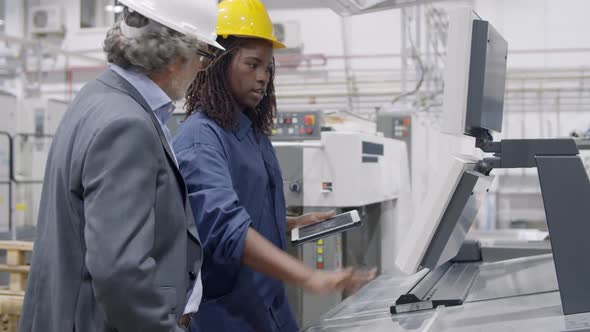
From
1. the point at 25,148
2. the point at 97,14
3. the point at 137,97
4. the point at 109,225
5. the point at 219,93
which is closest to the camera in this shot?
the point at 109,225

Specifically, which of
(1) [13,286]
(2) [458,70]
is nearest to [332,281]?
(2) [458,70]

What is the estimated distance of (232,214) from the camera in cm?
129

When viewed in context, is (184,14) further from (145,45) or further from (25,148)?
(25,148)

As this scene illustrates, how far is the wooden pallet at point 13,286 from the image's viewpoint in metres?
2.15

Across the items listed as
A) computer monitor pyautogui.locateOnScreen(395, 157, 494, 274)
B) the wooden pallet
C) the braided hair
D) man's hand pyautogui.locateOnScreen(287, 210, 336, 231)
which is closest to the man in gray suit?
the braided hair

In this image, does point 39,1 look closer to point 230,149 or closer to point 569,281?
point 230,149

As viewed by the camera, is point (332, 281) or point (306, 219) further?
point (306, 219)

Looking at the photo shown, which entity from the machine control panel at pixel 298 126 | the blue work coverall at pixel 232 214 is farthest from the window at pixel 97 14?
the blue work coverall at pixel 232 214

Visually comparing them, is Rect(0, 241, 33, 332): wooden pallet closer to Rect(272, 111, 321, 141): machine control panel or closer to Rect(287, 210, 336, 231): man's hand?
Rect(287, 210, 336, 231): man's hand

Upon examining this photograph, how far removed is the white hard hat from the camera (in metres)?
1.11

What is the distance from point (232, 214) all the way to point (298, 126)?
60.0 inches

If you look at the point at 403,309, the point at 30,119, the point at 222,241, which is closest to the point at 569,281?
the point at 403,309

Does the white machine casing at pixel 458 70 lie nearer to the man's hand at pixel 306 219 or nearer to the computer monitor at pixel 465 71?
the computer monitor at pixel 465 71

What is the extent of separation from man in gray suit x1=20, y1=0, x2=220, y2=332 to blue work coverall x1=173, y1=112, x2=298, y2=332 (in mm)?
125
